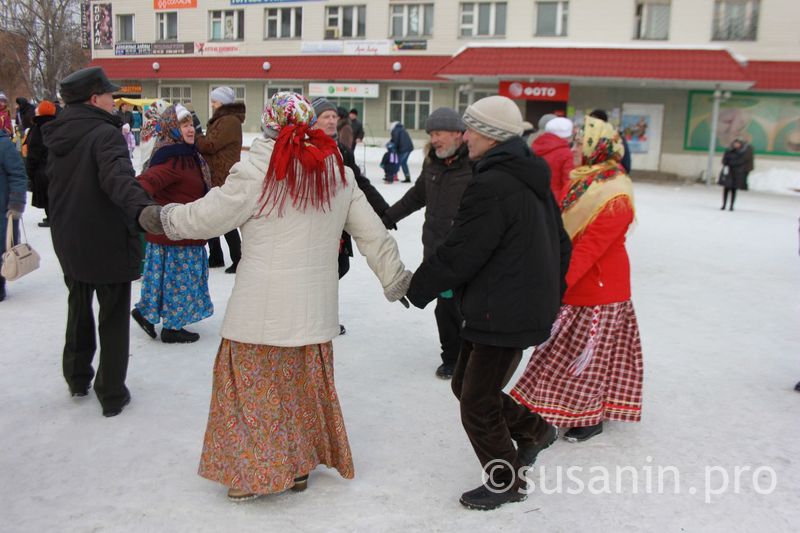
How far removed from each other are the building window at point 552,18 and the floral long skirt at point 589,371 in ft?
75.7

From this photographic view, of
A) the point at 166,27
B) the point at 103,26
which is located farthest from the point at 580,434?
the point at 103,26

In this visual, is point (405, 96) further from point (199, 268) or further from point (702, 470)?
point (702, 470)

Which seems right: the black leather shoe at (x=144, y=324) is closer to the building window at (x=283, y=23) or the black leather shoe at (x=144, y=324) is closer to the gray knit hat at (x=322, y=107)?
the gray knit hat at (x=322, y=107)

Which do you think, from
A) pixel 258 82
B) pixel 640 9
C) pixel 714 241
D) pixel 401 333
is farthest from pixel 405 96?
pixel 401 333

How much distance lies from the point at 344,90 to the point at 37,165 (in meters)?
21.0

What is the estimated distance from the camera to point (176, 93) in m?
31.8

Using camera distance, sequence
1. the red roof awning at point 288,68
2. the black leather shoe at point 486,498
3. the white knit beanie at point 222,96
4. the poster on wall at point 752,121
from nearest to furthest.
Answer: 1. the black leather shoe at point 486,498
2. the white knit beanie at point 222,96
3. the poster on wall at point 752,121
4. the red roof awning at point 288,68

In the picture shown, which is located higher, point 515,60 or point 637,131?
point 515,60

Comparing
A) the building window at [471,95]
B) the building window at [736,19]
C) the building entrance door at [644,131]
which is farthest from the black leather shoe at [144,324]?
the building window at [736,19]

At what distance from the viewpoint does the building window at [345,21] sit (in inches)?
1105

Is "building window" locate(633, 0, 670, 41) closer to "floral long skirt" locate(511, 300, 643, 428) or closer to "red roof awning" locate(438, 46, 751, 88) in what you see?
"red roof awning" locate(438, 46, 751, 88)

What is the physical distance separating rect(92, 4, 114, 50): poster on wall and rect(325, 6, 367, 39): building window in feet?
36.9

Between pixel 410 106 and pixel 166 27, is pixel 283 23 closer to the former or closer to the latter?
pixel 166 27

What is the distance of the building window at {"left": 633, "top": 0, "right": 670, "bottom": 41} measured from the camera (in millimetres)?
23719
